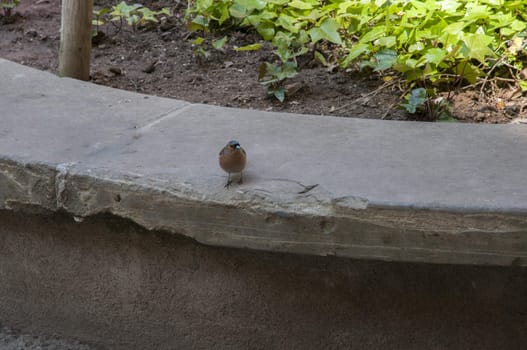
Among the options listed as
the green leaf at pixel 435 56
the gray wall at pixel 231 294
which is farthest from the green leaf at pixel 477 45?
the gray wall at pixel 231 294

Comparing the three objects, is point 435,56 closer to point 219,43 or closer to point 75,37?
point 219,43

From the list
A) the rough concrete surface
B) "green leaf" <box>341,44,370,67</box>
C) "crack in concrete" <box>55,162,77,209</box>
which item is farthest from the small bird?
"green leaf" <box>341,44,370,67</box>

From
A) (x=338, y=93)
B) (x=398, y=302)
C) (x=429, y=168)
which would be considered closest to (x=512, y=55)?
(x=338, y=93)

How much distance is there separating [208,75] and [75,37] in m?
0.51

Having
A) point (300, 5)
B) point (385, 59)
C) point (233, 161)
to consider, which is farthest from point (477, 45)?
point (233, 161)

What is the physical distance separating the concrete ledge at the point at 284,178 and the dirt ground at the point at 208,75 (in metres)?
0.37

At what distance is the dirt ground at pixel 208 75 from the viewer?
2.39 metres

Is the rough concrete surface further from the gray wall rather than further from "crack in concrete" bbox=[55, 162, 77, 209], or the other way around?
"crack in concrete" bbox=[55, 162, 77, 209]

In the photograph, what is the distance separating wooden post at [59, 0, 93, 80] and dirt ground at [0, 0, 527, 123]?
151mm

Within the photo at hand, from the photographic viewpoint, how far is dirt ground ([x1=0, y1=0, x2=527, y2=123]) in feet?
7.83

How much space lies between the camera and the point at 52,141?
1853 millimetres

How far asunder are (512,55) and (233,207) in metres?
1.44

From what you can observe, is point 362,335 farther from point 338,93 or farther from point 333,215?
point 338,93

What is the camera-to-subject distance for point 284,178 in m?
1.65
